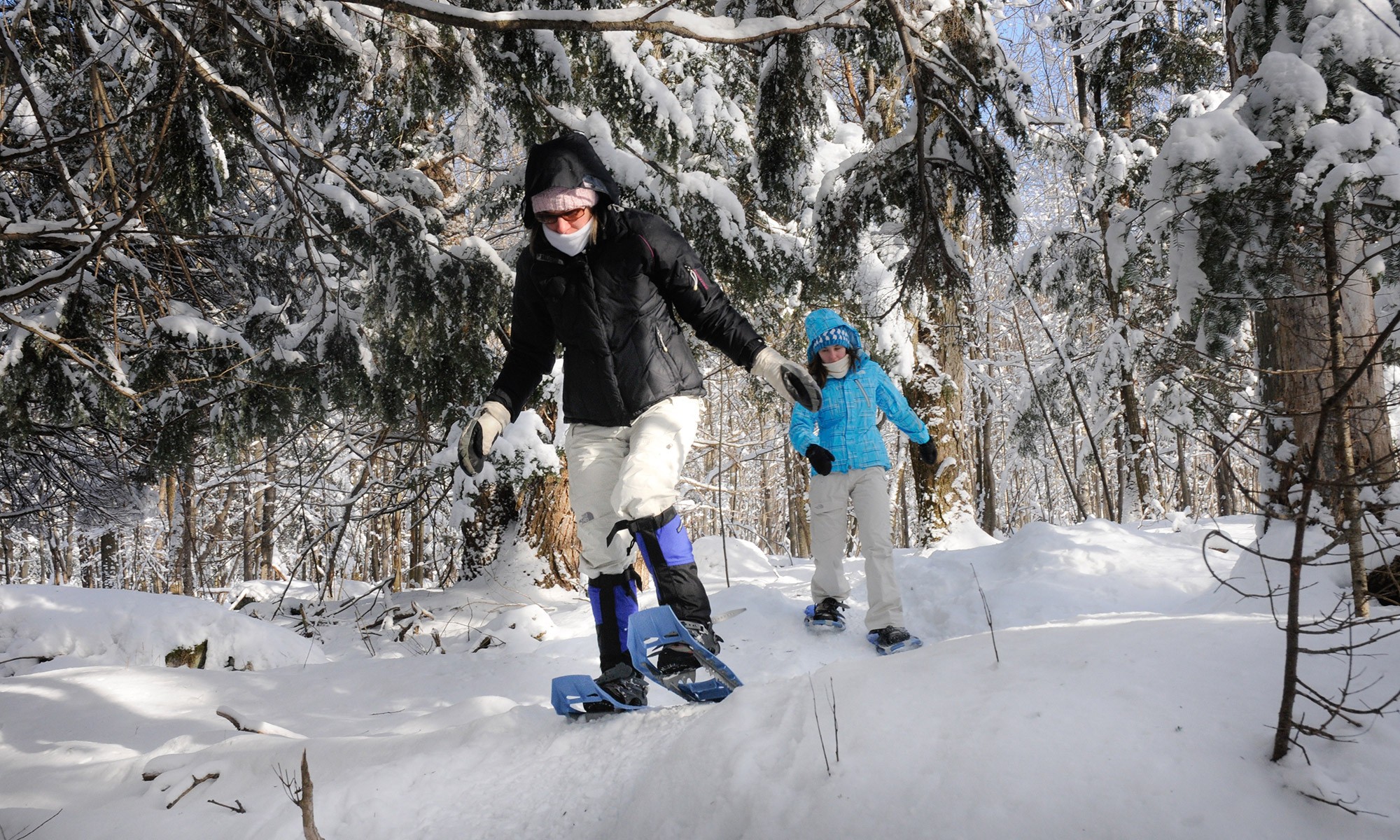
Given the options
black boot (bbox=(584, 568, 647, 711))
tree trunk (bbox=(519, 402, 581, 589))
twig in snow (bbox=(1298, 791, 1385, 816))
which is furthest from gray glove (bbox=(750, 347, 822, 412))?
tree trunk (bbox=(519, 402, 581, 589))

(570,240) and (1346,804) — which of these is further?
(570,240)

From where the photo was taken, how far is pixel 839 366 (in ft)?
15.3

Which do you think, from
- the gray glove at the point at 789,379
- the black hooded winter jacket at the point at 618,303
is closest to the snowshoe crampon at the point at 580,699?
the black hooded winter jacket at the point at 618,303

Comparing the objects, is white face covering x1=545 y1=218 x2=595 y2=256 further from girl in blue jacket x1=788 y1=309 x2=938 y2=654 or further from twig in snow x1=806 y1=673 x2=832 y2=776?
girl in blue jacket x1=788 y1=309 x2=938 y2=654

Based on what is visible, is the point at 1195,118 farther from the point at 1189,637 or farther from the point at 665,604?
the point at 665,604

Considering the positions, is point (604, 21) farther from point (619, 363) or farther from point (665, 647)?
point (665, 647)

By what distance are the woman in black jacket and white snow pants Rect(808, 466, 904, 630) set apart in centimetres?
192

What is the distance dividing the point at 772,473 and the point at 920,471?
16.9 m

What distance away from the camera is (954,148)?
3.97 m

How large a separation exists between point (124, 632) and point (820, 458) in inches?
179

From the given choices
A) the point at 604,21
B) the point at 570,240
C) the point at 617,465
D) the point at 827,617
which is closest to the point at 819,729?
the point at 617,465

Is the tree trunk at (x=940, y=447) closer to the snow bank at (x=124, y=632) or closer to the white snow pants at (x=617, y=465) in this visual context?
the white snow pants at (x=617, y=465)

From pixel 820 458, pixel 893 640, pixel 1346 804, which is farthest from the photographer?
pixel 820 458

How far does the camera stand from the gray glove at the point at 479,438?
8.86 feet
